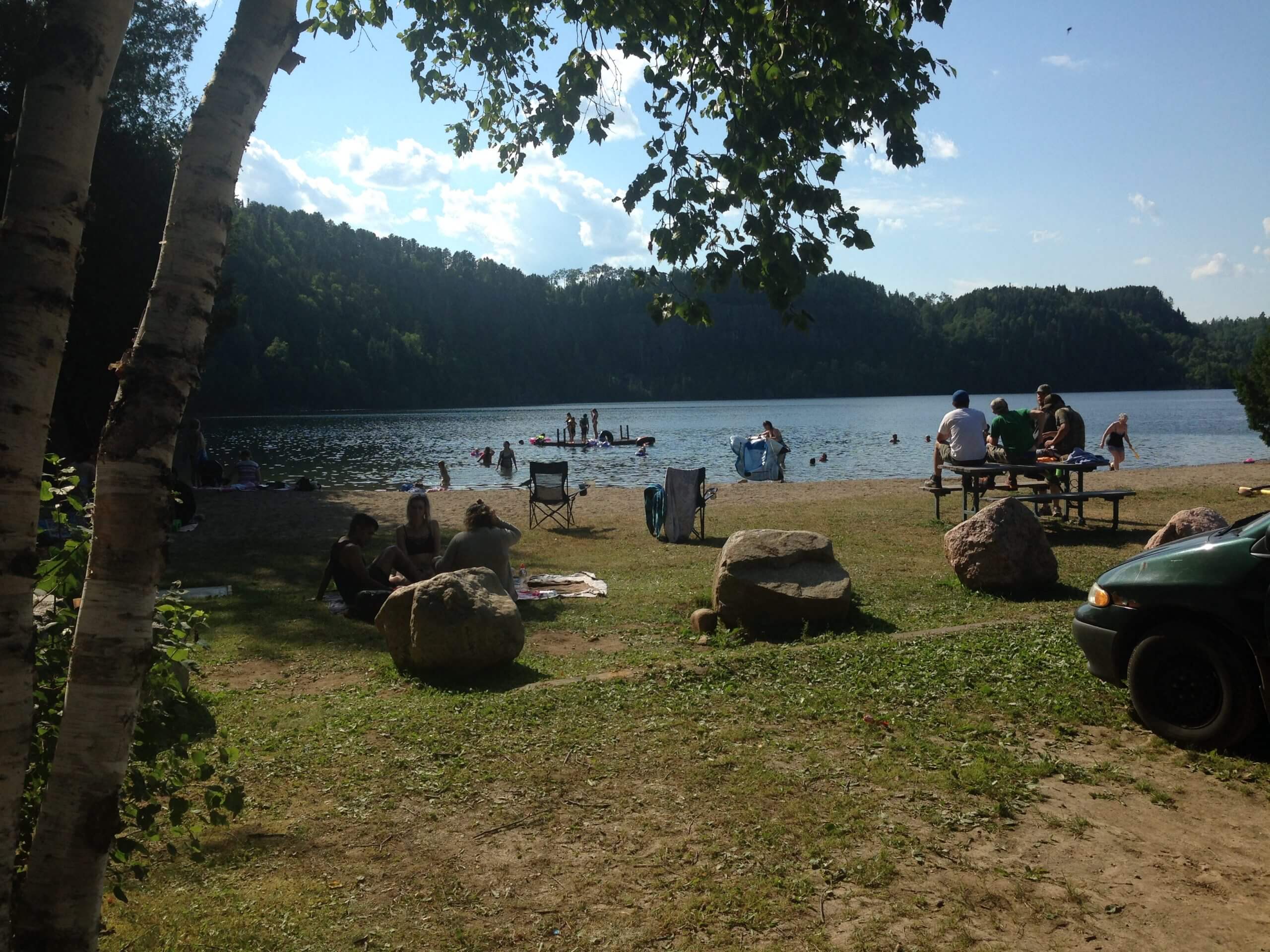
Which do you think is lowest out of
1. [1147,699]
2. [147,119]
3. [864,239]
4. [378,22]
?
[1147,699]

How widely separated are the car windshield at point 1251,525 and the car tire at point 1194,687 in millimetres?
535

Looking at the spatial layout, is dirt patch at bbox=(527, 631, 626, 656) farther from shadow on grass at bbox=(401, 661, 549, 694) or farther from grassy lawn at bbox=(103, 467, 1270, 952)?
shadow on grass at bbox=(401, 661, 549, 694)

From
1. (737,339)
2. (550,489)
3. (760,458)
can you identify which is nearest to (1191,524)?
(550,489)

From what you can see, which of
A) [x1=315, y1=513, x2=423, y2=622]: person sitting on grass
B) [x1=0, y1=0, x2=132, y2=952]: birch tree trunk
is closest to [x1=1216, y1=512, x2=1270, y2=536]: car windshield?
[x1=0, y1=0, x2=132, y2=952]: birch tree trunk

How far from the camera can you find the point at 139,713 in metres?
2.56

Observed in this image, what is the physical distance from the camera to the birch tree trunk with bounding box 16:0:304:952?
2.14 metres

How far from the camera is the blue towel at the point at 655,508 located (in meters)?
14.2

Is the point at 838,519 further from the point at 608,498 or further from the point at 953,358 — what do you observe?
the point at 953,358

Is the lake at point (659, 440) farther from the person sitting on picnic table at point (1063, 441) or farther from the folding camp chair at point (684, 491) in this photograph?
the person sitting on picnic table at point (1063, 441)

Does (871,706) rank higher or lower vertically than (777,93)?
lower

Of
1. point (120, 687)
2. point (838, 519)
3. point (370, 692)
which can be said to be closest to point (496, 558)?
point (370, 692)

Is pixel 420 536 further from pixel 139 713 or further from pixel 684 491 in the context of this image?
pixel 139 713

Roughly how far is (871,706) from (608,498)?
16559 millimetres

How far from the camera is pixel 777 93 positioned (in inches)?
165
